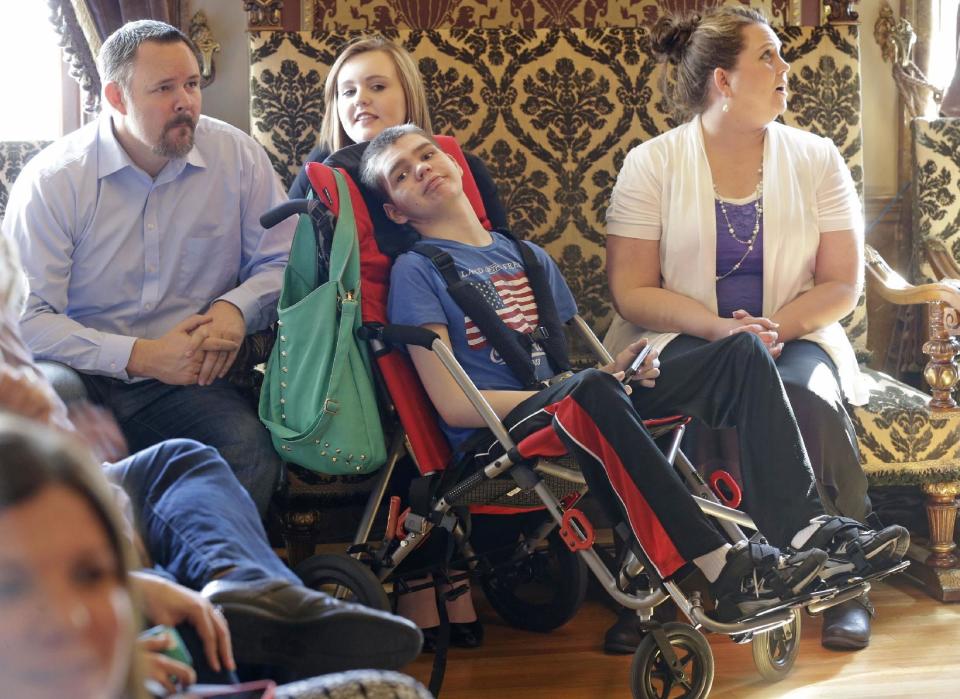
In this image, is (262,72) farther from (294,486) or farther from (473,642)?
(473,642)

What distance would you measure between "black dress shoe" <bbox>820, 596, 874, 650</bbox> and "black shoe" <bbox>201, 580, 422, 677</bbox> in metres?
1.39

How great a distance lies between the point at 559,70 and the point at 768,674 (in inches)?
64.1

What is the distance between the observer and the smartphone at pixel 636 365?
1981 millimetres

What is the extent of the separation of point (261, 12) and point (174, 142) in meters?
0.71

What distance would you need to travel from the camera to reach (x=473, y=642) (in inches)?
91.0

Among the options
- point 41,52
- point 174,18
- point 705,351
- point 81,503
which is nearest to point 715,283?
point 705,351

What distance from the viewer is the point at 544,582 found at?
94.9 inches

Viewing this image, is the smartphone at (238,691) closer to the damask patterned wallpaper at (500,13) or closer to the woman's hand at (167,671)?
the woman's hand at (167,671)

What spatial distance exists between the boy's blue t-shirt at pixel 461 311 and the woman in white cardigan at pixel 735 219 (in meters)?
0.38

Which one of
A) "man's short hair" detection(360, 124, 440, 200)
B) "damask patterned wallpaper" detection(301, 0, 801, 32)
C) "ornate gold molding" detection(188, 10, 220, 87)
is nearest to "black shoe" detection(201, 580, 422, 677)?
"man's short hair" detection(360, 124, 440, 200)

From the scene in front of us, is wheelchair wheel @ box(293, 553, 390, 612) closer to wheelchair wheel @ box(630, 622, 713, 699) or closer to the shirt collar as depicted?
wheelchair wheel @ box(630, 622, 713, 699)

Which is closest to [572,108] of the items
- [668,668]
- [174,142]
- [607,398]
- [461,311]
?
[461,311]

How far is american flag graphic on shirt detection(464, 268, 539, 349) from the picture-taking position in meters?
2.20

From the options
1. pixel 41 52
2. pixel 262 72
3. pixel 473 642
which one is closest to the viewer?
pixel 473 642
